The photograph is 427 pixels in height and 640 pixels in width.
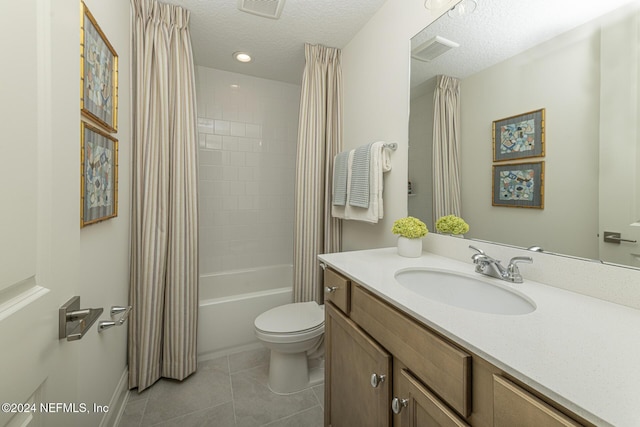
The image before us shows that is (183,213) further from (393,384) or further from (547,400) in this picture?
(547,400)

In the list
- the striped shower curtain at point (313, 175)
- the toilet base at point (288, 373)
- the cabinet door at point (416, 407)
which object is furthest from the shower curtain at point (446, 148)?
the toilet base at point (288, 373)

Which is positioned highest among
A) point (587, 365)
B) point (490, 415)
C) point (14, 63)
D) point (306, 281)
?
point (14, 63)

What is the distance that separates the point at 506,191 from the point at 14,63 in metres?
1.35

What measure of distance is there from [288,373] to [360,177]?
4.30 feet

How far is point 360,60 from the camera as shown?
1.85 meters

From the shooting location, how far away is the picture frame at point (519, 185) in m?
0.90

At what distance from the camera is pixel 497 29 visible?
103cm

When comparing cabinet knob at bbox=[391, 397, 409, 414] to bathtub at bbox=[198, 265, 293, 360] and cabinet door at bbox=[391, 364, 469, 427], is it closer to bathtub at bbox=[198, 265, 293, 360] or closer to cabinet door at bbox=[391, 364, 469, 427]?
cabinet door at bbox=[391, 364, 469, 427]

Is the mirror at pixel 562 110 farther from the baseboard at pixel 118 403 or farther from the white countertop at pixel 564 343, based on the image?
the baseboard at pixel 118 403

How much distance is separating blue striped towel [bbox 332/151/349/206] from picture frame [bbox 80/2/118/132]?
1.29m

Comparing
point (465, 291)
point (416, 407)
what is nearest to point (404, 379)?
point (416, 407)

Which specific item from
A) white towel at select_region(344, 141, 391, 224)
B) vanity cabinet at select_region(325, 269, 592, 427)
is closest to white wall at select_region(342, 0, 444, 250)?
white towel at select_region(344, 141, 391, 224)

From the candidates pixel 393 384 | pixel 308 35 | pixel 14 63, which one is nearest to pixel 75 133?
pixel 14 63

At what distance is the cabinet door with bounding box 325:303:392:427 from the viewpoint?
0.81 m
